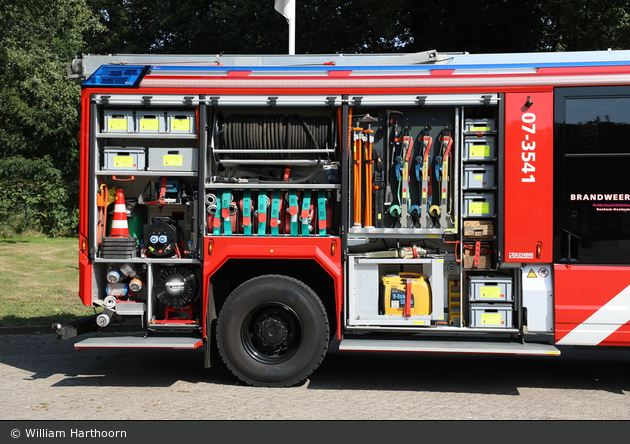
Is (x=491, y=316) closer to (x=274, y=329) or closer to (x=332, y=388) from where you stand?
(x=332, y=388)

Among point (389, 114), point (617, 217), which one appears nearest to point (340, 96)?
point (389, 114)

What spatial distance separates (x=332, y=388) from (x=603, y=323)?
2702 millimetres

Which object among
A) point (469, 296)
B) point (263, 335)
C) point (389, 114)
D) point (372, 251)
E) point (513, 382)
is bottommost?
point (513, 382)

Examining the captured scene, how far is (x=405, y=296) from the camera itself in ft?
21.3

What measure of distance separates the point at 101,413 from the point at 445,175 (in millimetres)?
3906

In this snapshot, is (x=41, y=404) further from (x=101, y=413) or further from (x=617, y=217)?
(x=617, y=217)

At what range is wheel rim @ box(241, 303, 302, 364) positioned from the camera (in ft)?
21.2

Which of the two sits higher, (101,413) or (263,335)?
(263,335)

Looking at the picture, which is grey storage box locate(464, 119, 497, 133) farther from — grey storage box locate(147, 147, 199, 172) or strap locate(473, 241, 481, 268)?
grey storage box locate(147, 147, 199, 172)

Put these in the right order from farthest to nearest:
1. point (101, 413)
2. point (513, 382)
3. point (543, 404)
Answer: point (513, 382)
point (543, 404)
point (101, 413)

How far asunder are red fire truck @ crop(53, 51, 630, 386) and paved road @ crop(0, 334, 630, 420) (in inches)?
18.9

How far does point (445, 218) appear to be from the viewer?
6.47 meters

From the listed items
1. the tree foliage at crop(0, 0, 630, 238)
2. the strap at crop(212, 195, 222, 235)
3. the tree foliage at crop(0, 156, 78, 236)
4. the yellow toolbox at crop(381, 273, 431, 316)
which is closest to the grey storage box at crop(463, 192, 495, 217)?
the yellow toolbox at crop(381, 273, 431, 316)

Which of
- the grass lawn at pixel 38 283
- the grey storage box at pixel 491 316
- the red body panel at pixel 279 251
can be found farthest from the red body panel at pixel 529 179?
the grass lawn at pixel 38 283
